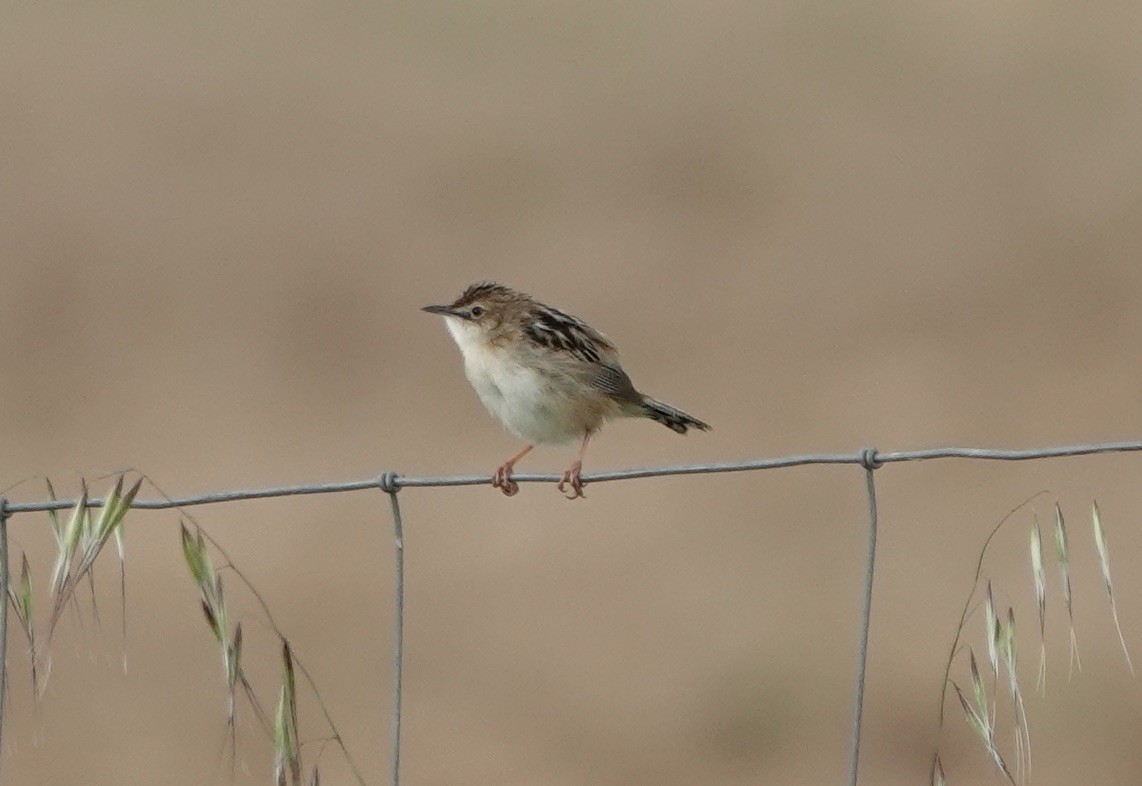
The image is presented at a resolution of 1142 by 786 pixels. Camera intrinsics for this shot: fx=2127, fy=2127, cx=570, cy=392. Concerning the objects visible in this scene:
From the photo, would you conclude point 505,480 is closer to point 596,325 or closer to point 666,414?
point 666,414

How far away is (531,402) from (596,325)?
1576cm

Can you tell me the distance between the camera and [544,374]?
888 centimetres

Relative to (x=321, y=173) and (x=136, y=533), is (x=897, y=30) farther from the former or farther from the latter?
(x=136, y=533)

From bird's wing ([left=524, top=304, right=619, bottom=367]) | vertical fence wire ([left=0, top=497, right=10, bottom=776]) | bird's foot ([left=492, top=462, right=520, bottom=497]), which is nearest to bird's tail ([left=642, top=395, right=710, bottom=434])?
bird's wing ([left=524, top=304, right=619, bottom=367])

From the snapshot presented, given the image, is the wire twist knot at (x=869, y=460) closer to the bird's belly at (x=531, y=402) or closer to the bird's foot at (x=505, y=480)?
the bird's foot at (x=505, y=480)

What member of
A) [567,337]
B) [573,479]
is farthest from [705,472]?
[567,337]

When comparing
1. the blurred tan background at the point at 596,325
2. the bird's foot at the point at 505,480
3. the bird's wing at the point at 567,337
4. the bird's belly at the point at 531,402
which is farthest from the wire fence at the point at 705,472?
the blurred tan background at the point at 596,325

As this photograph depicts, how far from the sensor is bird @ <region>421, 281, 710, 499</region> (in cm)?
888

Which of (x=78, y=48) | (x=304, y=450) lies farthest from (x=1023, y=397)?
(x=78, y=48)

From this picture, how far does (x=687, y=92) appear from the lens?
29.7 m

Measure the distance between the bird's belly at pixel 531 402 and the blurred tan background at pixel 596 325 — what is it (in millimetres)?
4616

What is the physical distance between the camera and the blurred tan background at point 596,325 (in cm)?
1670

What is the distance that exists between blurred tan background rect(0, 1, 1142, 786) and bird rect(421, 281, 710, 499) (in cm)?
458

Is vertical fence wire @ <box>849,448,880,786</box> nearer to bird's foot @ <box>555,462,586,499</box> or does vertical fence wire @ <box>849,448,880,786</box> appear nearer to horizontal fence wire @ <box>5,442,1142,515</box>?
horizontal fence wire @ <box>5,442,1142,515</box>
